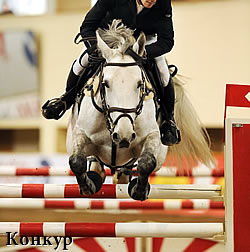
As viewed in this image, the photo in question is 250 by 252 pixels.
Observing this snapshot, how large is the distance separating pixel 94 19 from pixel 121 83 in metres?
0.41

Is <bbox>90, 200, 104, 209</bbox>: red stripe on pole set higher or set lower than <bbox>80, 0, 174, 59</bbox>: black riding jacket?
lower

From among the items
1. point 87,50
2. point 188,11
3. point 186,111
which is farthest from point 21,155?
point 87,50

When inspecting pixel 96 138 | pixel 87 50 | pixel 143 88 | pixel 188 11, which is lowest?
pixel 96 138

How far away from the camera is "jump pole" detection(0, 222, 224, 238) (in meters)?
1.86

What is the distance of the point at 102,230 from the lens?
186 centimetres

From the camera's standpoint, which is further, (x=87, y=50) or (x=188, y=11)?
(x=188, y=11)

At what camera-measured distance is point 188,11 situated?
643cm

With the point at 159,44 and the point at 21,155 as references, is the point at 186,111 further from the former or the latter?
the point at 21,155

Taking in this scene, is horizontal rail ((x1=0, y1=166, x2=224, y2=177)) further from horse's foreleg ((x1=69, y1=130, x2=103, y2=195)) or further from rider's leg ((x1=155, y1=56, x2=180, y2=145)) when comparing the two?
horse's foreleg ((x1=69, y1=130, x2=103, y2=195))

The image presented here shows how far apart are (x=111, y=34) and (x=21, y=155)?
441 centimetres

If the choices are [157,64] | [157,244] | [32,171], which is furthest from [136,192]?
[32,171]

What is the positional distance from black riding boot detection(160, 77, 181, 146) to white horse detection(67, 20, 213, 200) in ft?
Answer: 0.61

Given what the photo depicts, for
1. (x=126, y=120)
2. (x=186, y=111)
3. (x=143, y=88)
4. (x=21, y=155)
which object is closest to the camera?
(x=126, y=120)

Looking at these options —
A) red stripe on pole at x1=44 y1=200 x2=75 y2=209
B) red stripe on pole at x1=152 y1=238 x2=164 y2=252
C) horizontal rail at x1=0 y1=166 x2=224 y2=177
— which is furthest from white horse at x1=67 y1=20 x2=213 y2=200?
horizontal rail at x1=0 y1=166 x2=224 y2=177
